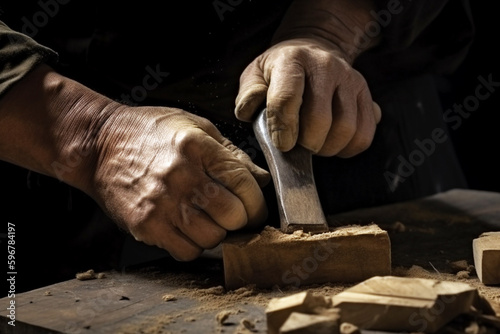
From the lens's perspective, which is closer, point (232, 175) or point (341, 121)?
point (232, 175)

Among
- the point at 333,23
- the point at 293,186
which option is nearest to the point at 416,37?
the point at 333,23

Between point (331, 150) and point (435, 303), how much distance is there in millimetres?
698

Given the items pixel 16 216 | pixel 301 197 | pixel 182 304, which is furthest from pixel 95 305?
pixel 16 216

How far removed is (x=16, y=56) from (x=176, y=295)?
64 centimetres

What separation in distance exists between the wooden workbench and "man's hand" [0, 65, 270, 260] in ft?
0.38

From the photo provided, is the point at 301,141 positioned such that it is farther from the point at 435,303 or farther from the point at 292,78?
the point at 435,303

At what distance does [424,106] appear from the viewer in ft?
9.61

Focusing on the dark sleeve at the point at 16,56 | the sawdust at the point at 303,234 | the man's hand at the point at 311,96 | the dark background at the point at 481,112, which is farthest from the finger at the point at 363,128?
the dark background at the point at 481,112

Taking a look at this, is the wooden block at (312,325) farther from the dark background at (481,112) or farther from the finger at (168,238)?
the dark background at (481,112)

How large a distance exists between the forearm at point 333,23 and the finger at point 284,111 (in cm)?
41

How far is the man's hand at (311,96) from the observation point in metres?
1.51

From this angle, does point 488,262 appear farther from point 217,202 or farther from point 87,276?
point 87,276

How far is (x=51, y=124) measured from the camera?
4.83 feet

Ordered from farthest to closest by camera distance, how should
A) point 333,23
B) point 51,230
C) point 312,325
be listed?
point 51,230
point 333,23
point 312,325
